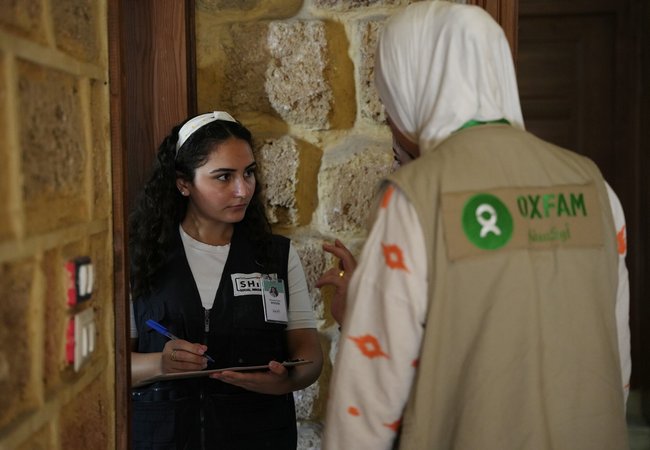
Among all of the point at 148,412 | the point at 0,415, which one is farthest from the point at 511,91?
the point at 148,412

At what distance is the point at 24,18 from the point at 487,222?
0.70 metres

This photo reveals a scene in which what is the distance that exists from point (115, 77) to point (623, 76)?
2.57m

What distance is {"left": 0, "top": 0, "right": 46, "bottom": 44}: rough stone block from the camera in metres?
0.86

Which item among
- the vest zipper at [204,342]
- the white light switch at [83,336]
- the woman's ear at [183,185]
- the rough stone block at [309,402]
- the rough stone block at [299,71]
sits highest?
the rough stone block at [299,71]

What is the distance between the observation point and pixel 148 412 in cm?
199

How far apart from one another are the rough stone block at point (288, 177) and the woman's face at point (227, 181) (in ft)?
0.26

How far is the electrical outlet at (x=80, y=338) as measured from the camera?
1052 millimetres

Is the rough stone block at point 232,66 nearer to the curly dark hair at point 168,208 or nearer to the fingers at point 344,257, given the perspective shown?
the curly dark hair at point 168,208

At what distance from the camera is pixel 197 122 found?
207cm

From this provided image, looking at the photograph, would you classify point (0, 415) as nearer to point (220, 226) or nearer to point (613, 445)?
point (613, 445)

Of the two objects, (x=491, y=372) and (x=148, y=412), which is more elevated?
(x=491, y=372)

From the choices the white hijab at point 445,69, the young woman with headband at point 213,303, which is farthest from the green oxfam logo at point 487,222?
the young woman with headband at point 213,303

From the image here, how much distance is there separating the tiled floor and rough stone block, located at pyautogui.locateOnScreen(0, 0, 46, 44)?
2934mm

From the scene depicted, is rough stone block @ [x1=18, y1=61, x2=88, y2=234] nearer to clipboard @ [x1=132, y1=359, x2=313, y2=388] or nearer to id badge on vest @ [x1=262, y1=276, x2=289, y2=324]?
clipboard @ [x1=132, y1=359, x2=313, y2=388]
